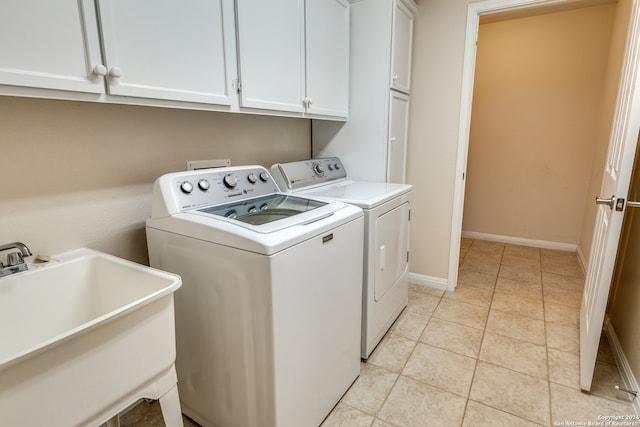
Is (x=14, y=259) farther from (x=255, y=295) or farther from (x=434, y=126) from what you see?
(x=434, y=126)

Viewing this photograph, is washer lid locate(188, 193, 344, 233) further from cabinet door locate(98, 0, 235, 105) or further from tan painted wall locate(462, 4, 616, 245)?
tan painted wall locate(462, 4, 616, 245)

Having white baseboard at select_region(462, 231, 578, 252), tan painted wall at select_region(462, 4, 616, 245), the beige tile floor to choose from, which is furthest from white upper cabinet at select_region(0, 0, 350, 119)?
white baseboard at select_region(462, 231, 578, 252)

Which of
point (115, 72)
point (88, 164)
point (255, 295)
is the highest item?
point (115, 72)

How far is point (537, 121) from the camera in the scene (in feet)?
11.7

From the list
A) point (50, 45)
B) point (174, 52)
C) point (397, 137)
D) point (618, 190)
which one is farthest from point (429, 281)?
point (50, 45)

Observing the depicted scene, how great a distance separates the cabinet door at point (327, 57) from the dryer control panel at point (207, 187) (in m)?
0.54

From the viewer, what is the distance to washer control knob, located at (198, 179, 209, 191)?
145 cm

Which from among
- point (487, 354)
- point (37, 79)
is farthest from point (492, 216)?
point (37, 79)

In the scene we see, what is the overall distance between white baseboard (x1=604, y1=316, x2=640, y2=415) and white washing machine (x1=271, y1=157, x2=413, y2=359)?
3.85 feet

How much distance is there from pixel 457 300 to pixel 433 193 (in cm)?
85

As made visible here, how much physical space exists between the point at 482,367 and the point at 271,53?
6.45 feet

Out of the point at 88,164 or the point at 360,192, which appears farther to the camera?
the point at 360,192

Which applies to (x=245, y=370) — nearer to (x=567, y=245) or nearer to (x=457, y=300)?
(x=457, y=300)

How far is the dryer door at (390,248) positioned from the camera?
1.84 m
